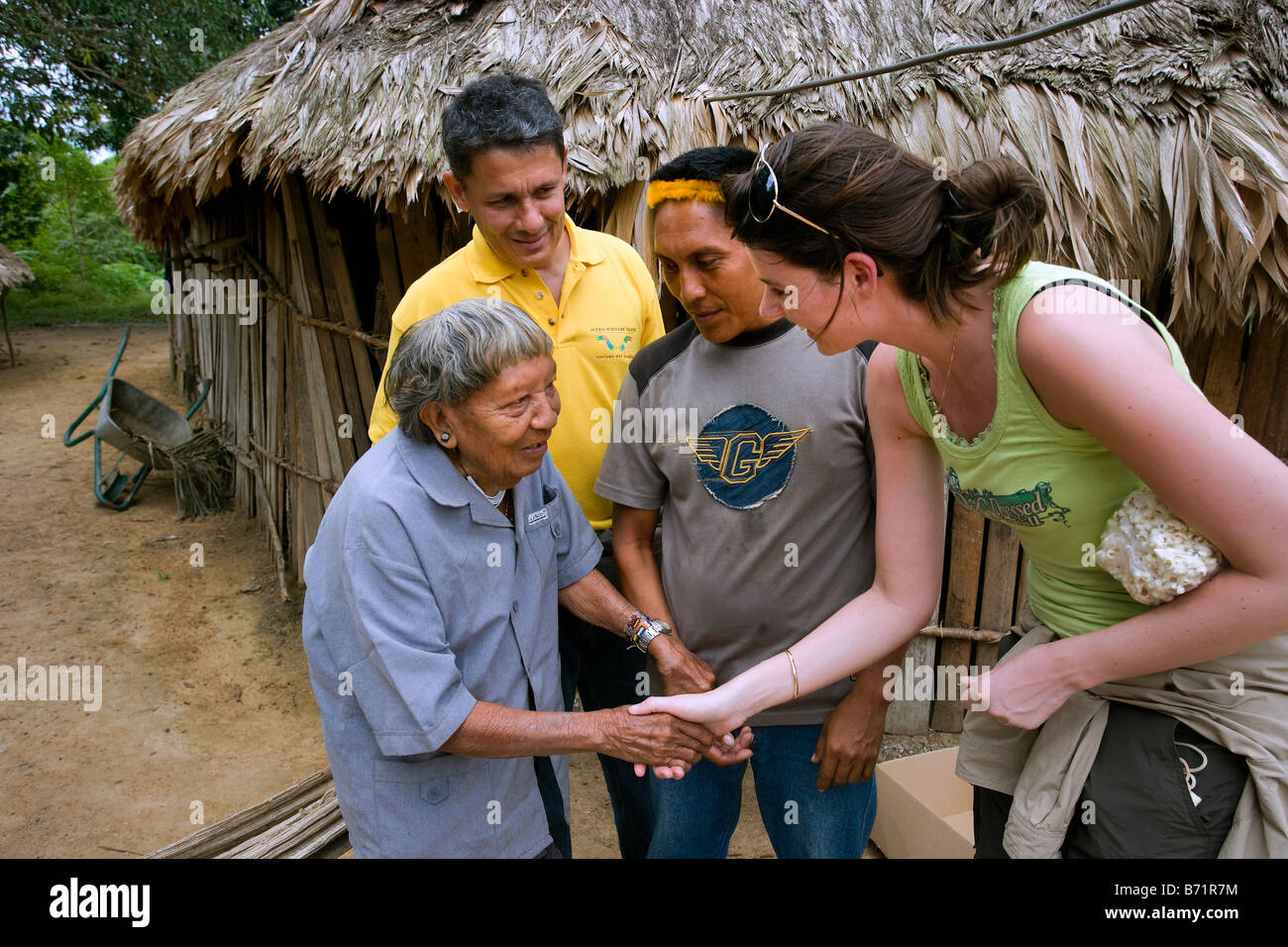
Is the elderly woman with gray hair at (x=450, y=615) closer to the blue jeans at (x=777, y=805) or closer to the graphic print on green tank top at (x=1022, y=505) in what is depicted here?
the blue jeans at (x=777, y=805)

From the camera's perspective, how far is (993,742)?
174 cm

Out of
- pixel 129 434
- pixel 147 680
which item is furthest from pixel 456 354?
pixel 129 434

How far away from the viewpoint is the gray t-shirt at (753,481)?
6.91 ft

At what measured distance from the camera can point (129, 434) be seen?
793 cm

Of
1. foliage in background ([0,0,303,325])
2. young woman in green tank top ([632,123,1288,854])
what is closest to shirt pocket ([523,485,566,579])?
young woman in green tank top ([632,123,1288,854])

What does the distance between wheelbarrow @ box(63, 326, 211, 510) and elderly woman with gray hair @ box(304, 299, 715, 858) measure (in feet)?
21.5

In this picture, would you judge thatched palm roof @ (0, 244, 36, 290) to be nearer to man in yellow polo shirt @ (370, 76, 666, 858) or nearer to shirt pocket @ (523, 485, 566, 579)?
man in yellow polo shirt @ (370, 76, 666, 858)

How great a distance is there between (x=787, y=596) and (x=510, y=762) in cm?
79

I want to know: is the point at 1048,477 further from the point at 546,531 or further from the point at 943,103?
the point at 943,103

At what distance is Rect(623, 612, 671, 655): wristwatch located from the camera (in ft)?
7.38

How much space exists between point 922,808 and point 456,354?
2582mm

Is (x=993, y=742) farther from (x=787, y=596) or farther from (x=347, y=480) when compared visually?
(x=347, y=480)

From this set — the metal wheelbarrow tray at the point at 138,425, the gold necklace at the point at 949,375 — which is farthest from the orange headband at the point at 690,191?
the metal wheelbarrow tray at the point at 138,425

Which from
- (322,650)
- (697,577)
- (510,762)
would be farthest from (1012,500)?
(322,650)
